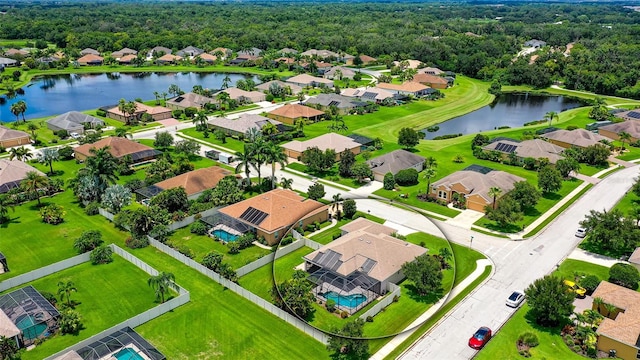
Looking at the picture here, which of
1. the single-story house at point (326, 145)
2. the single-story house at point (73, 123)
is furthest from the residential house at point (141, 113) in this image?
the single-story house at point (326, 145)

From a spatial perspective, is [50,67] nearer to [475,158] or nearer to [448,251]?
[475,158]

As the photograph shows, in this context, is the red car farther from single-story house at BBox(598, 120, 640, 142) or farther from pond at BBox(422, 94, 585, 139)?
single-story house at BBox(598, 120, 640, 142)

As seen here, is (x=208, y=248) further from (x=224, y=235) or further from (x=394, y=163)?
(x=394, y=163)

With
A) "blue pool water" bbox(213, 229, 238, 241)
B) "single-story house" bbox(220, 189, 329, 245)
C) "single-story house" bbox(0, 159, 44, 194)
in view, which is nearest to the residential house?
"single-story house" bbox(0, 159, 44, 194)

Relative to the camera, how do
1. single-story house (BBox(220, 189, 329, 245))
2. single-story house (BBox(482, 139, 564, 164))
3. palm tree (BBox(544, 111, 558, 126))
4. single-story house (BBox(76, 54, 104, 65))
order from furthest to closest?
single-story house (BBox(76, 54, 104, 65))
palm tree (BBox(544, 111, 558, 126))
single-story house (BBox(482, 139, 564, 164))
single-story house (BBox(220, 189, 329, 245))

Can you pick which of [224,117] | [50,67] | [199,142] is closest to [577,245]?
[199,142]

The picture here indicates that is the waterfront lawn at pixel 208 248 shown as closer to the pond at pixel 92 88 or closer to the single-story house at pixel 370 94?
the pond at pixel 92 88

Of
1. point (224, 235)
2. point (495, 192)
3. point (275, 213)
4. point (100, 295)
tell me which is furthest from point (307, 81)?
point (100, 295)
